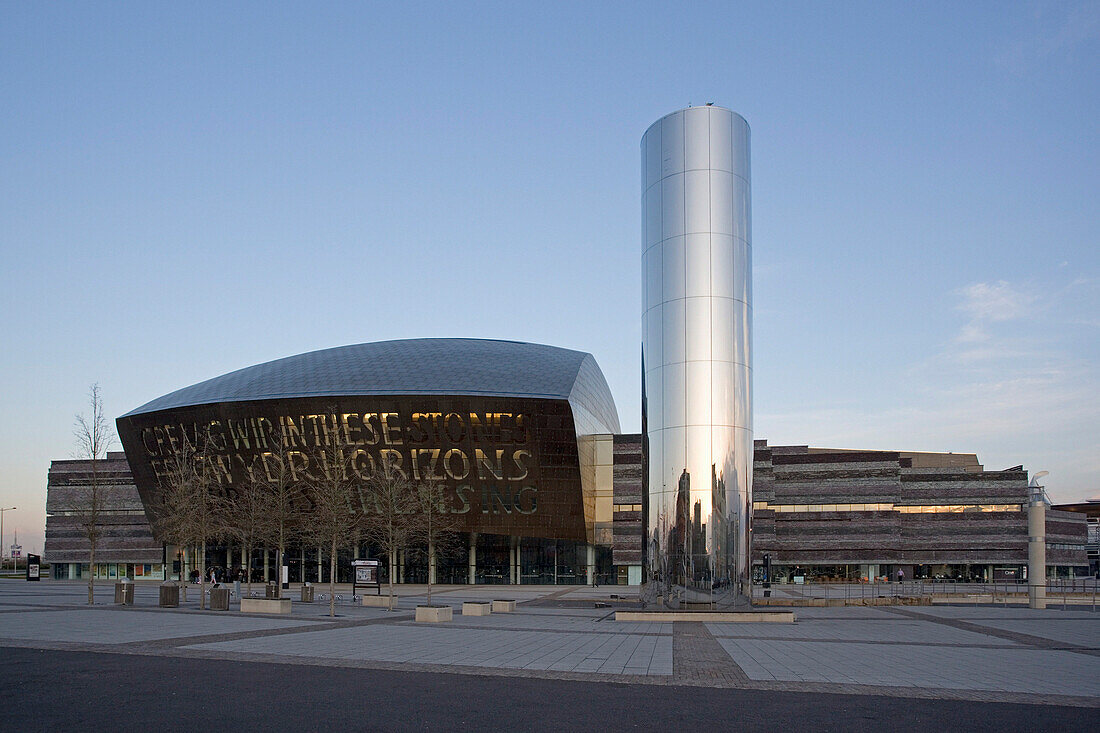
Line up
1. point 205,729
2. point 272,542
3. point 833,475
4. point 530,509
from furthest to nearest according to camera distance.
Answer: point 833,475 → point 530,509 → point 272,542 → point 205,729

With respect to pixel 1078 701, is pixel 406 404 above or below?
above

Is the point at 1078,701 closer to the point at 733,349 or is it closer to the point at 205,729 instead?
the point at 205,729

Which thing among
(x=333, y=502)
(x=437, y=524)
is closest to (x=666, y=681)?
(x=333, y=502)

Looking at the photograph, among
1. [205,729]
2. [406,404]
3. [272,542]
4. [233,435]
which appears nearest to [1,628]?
[205,729]

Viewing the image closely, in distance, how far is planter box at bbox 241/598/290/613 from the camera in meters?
39.9

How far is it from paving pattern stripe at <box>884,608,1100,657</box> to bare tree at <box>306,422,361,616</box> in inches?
945

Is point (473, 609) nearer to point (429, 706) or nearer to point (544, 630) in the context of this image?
point (544, 630)

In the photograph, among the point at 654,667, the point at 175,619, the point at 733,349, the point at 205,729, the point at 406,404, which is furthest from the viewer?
the point at 406,404

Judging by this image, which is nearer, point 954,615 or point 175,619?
point 175,619

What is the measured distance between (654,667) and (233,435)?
6521 cm

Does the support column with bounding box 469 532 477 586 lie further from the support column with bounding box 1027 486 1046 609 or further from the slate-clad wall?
the support column with bounding box 1027 486 1046 609

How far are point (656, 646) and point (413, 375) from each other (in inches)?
2086

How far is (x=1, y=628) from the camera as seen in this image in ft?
98.6

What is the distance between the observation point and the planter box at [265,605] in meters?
39.9
